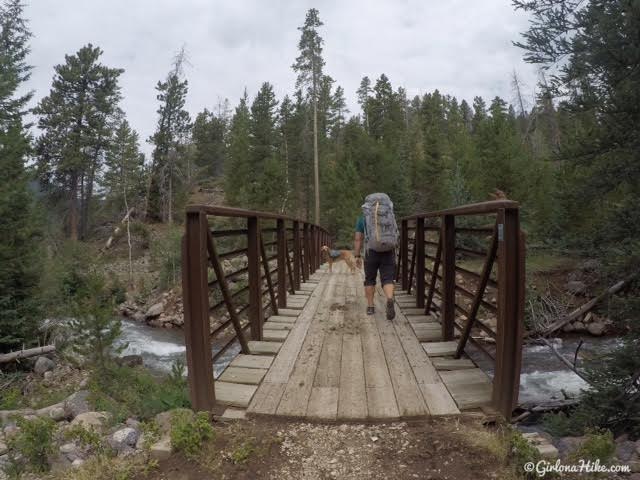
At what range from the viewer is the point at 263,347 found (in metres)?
3.85

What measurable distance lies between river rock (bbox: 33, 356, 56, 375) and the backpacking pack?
8.84 metres

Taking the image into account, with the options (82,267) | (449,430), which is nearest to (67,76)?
(82,267)

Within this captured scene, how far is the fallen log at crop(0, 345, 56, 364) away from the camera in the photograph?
9.05 metres

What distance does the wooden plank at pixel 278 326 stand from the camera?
4.51m

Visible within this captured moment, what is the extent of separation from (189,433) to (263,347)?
5.46ft

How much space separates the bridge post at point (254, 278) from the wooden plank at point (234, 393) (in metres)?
1.07

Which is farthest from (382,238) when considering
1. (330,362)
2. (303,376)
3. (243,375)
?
(243,375)

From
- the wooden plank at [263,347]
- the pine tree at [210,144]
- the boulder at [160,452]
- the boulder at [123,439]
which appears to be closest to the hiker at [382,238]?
the wooden plank at [263,347]

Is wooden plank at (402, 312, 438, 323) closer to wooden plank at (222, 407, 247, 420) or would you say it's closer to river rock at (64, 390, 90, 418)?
wooden plank at (222, 407, 247, 420)

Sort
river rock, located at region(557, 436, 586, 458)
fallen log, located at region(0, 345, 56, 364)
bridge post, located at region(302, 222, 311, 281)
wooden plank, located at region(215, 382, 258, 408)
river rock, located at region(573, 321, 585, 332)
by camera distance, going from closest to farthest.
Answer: river rock, located at region(557, 436, 586, 458) → wooden plank, located at region(215, 382, 258, 408) → bridge post, located at region(302, 222, 311, 281) → fallen log, located at region(0, 345, 56, 364) → river rock, located at region(573, 321, 585, 332)

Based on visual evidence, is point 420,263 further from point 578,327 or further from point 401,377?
point 578,327

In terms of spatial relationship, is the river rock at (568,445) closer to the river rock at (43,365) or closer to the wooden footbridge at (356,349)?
the wooden footbridge at (356,349)

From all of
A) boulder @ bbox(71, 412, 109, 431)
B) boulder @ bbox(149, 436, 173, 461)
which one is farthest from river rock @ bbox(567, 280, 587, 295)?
boulder @ bbox(149, 436, 173, 461)

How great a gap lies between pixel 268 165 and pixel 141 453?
24106 millimetres
